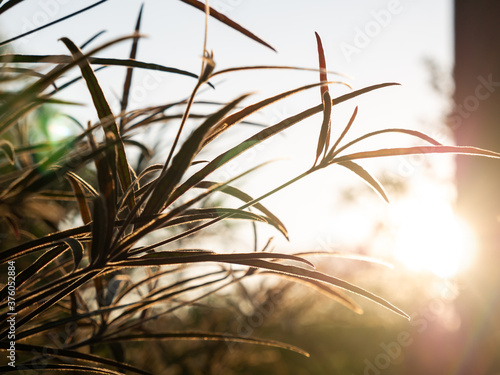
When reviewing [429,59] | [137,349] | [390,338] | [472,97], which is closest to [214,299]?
[137,349]

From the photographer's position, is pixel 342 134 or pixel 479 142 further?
pixel 479 142

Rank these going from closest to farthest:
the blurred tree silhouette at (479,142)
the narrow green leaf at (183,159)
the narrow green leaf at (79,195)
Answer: the narrow green leaf at (183,159), the narrow green leaf at (79,195), the blurred tree silhouette at (479,142)

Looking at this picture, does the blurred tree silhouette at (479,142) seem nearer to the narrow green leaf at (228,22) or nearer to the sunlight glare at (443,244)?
the sunlight glare at (443,244)

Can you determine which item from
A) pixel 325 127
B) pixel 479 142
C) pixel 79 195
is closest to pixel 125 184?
pixel 79 195

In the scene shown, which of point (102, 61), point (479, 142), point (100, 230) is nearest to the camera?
point (100, 230)

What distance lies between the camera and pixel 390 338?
10.3 ft

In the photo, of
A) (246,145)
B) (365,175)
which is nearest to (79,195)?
(246,145)

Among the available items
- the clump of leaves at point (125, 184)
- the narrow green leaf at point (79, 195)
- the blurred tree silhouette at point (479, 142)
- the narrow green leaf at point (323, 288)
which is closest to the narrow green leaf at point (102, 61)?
the clump of leaves at point (125, 184)

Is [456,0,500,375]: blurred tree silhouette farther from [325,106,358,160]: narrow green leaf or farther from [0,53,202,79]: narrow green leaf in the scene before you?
[0,53,202,79]: narrow green leaf

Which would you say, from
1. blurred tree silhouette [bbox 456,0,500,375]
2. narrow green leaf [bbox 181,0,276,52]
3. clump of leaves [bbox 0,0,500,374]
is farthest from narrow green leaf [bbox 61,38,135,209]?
blurred tree silhouette [bbox 456,0,500,375]

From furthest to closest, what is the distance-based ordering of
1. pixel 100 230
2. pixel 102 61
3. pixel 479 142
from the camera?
pixel 479 142
pixel 102 61
pixel 100 230

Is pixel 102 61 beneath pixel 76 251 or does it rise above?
above

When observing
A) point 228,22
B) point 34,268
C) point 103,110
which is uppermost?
point 228,22

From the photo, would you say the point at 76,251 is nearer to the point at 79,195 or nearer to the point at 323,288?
the point at 79,195
